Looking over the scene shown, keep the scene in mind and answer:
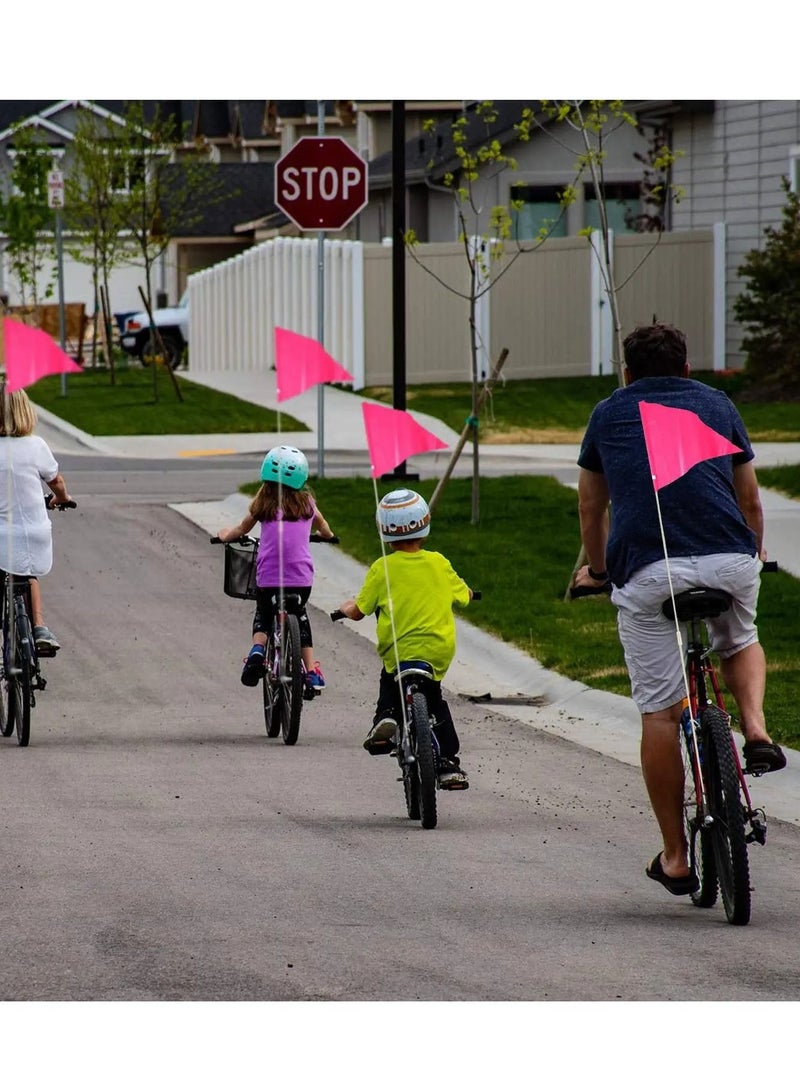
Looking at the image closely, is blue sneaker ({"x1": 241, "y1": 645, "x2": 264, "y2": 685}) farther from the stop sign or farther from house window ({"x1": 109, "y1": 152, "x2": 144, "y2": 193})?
house window ({"x1": 109, "y1": 152, "x2": 144, "y2": 193})

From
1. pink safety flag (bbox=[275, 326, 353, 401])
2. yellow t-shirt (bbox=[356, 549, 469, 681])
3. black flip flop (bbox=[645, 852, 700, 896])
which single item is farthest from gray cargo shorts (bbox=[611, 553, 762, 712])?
pink safety flag (bbox=[275, 326, 353, 401])

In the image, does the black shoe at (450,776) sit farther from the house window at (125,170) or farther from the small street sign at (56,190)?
the house window at (125,170)

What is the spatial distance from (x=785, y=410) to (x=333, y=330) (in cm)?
754

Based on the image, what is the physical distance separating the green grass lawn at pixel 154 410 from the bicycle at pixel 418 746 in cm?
1798

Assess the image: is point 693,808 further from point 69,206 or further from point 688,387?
point 69,206

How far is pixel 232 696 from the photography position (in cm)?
1234

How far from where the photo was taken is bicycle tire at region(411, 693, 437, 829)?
8.43m

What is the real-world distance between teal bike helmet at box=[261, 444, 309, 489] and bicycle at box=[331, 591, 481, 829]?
213cm

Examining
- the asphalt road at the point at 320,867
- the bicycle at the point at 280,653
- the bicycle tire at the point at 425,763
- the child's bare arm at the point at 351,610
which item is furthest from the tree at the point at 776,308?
the bicycle tire at the point at 425,763

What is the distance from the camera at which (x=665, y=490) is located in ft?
21.8

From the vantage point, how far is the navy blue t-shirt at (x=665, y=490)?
665 centimetres
